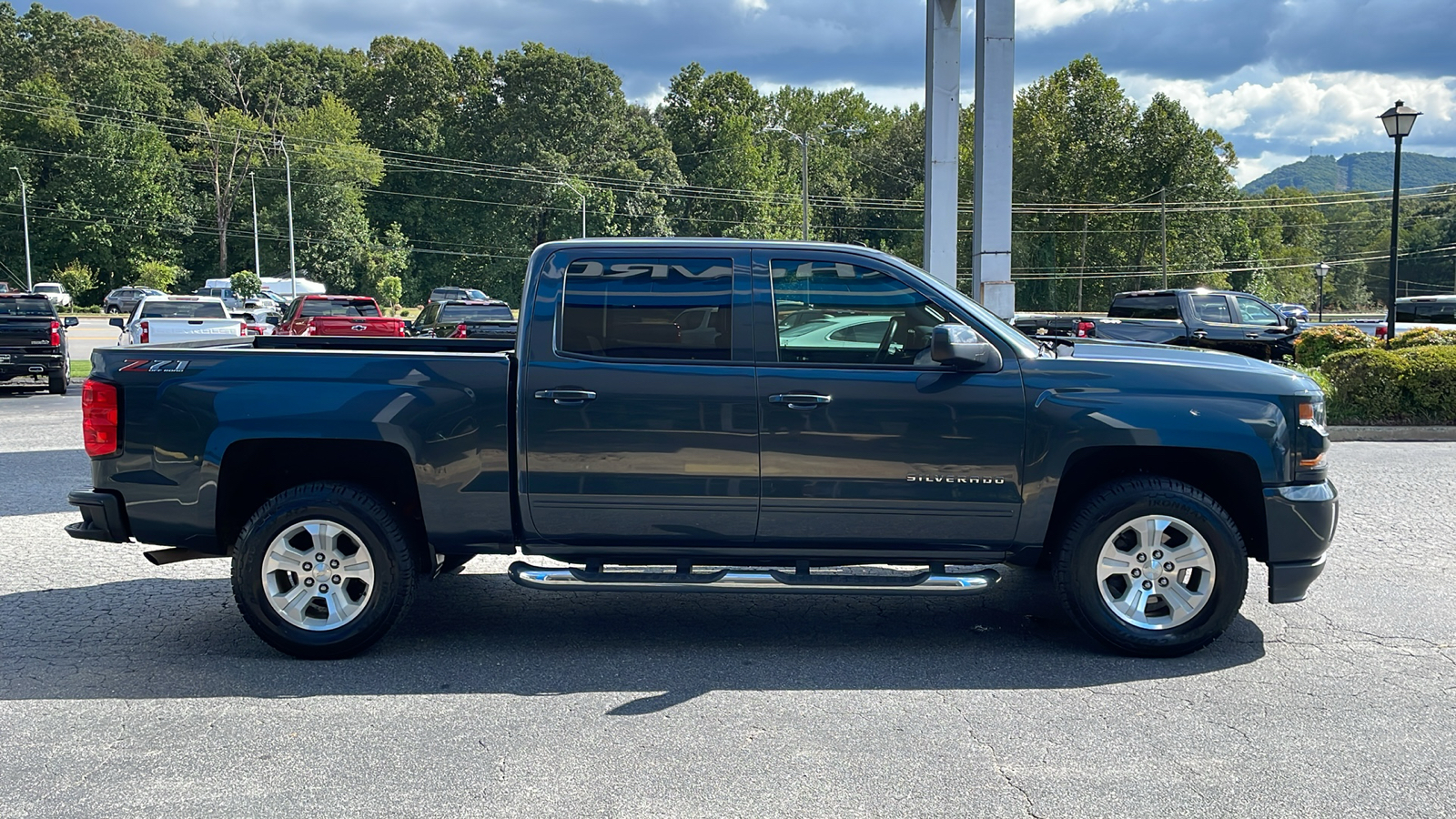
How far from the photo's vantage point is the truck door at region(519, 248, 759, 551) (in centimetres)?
511

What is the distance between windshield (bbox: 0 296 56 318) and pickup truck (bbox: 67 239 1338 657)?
16.2 meters

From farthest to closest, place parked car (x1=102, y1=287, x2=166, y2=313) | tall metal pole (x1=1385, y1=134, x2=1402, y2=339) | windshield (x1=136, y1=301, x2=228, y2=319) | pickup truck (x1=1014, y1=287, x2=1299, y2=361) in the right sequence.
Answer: parked car (x1=102, y1=287, x2=166, y2=313) < pickup truck (x1=1014, y1=287, x2=1299, y2=361) < windshield (x1=136, y1=301, x2=228, y2=319) < tall metal pole (x1=1385, y1=134, x2=1402, y2=339)

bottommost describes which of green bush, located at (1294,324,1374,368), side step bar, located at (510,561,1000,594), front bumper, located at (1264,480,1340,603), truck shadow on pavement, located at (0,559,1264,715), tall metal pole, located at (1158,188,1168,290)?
truck shadow on pavement, located at (0,559,1264,715)

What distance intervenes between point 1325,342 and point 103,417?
17552mm

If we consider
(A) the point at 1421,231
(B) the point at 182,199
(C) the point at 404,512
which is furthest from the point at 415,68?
(A) the point at 1421,231

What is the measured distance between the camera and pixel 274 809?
369cm

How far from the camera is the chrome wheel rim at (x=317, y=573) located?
5176 millimetres

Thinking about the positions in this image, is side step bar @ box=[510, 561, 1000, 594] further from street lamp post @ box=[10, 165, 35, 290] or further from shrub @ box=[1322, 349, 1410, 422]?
street lamp post @ box=[10, 165, 35, 290]

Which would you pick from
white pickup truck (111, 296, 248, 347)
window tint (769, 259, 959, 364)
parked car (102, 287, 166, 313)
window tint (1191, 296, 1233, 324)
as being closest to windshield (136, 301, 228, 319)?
white pickup truck (111, 296, 248, 347)

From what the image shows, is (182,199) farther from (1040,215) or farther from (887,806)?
(887,806)

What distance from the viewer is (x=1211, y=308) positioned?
71.8ft

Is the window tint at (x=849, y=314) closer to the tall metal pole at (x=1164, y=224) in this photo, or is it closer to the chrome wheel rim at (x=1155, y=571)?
the chrome wheel rim at (x=1155, y=571)

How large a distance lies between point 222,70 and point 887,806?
94.6 m

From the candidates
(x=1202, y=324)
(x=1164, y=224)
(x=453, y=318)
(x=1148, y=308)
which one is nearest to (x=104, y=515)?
(x=453, y=318)
